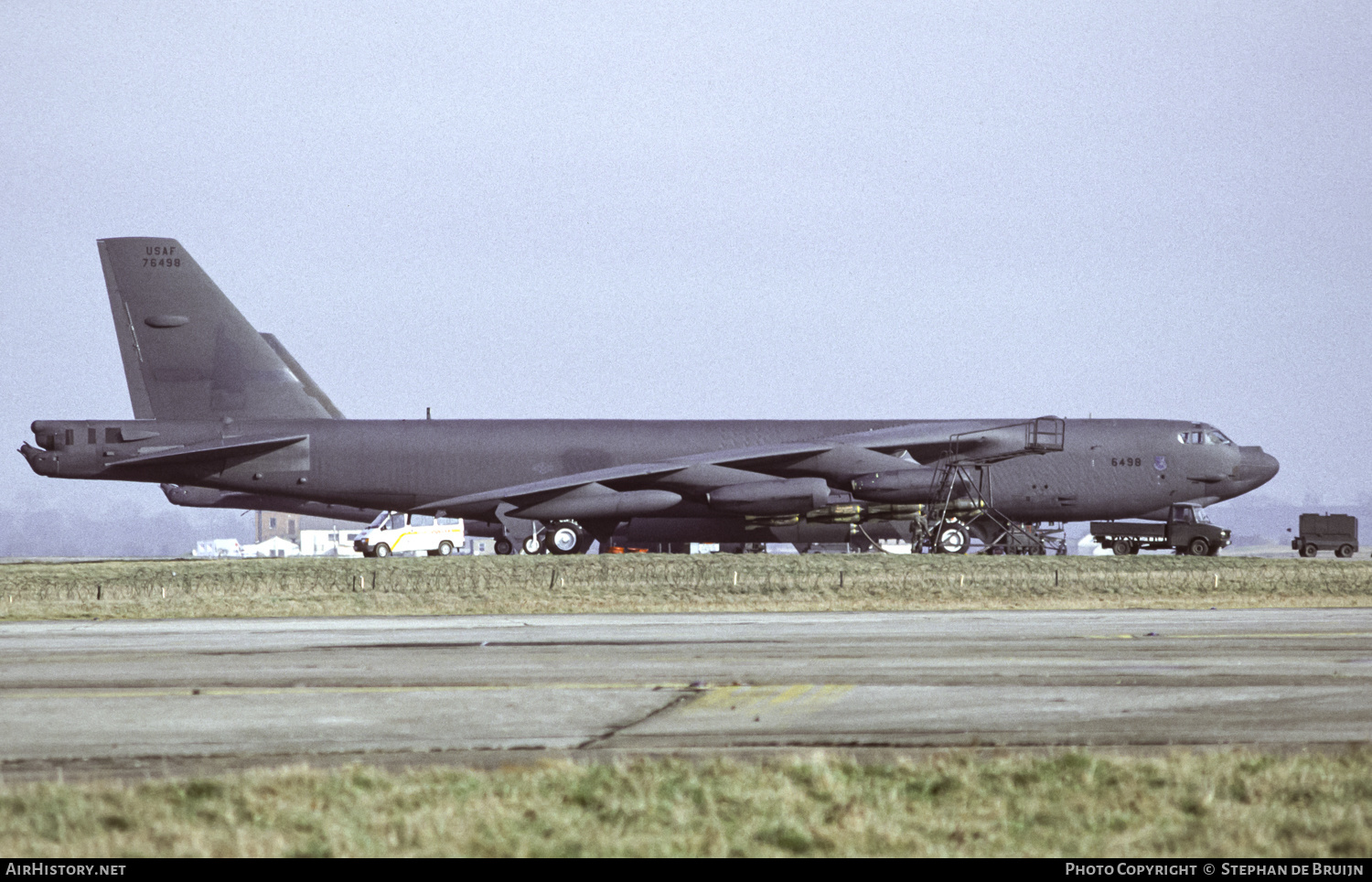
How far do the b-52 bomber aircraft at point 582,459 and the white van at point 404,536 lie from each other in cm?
917

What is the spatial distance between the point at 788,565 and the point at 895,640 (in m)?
14.5

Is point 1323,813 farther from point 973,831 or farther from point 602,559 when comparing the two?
point 602,559

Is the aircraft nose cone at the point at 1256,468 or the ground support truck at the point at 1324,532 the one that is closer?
the aircraft nose cone at the point at 1256,468

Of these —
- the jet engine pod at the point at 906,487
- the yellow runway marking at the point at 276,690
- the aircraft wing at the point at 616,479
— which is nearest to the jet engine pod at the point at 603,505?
the aircraft wing at the point at 616,479

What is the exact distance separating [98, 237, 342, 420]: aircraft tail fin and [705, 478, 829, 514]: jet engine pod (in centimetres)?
1431

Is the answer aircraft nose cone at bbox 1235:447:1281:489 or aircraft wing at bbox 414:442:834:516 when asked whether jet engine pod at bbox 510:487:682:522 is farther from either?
aircraft nose cone at bbox 1235:447:1281:489

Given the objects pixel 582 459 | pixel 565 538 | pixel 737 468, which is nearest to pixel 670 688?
pixel 565 538

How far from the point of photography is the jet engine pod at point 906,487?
39.2 metres

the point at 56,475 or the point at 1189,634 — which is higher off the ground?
the point at 56,475

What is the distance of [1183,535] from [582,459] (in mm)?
19982

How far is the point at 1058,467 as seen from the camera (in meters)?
42.0

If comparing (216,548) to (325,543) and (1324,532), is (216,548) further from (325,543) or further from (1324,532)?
(1324,532)

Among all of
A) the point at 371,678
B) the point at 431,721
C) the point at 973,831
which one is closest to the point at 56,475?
the point at 371,678

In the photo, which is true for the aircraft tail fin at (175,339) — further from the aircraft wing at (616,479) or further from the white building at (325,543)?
the white building at (325,543)
